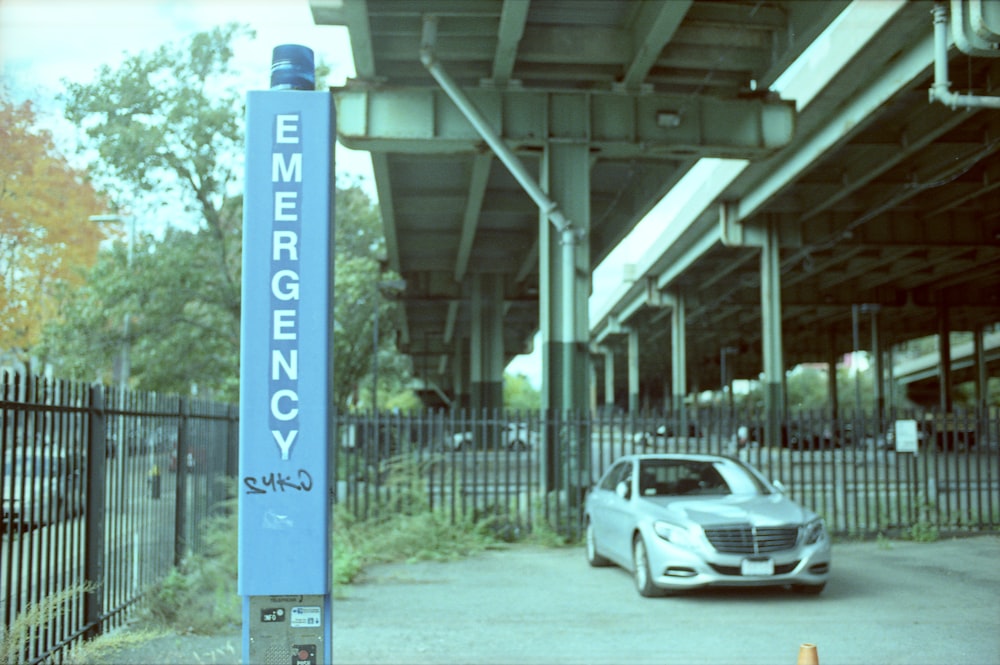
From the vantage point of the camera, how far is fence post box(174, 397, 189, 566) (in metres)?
11.6

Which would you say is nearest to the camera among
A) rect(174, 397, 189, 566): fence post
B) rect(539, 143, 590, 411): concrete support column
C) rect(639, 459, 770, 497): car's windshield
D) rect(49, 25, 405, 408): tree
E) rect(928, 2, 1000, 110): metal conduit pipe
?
rect(174, 397, 189, 566): fence post

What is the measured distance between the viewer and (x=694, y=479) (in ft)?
41.4

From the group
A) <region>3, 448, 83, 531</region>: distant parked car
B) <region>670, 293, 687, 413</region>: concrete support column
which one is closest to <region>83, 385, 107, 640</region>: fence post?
<region>3, 448, 83, 531</region>: distant parked car

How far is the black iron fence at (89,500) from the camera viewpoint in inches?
265

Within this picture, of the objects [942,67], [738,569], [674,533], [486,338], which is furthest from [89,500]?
[486,338]

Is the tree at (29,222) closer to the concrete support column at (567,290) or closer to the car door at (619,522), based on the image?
the car door at (619,522)

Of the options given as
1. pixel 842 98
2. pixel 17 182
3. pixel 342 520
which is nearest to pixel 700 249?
pixel 842 98

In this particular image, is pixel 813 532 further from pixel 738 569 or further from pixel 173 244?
pixel 173 244

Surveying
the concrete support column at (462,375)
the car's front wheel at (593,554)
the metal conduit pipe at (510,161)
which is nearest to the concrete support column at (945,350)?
the concrete support column at (462,375)

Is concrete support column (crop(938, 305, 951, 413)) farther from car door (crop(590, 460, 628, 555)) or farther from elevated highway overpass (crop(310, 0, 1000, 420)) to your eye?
car door (crop(590, 460, 628, 555))

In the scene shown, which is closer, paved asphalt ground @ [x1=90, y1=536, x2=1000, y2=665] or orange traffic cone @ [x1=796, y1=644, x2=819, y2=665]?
orange traffic cone @ [x1=796, y1=644, x2=819, y2=665]

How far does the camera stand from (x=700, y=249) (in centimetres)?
4456

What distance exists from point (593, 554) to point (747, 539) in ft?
11.4

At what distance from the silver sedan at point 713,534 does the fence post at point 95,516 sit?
5561 millimetres
